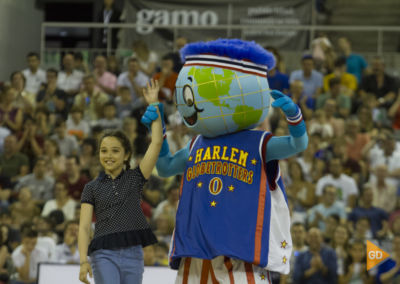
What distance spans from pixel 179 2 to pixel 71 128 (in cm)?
392

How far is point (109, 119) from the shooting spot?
10.9 meters

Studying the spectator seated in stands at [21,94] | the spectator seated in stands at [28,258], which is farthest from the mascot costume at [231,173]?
the spectator seated in stands at [21,94]

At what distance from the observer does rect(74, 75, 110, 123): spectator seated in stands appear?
11156 mm

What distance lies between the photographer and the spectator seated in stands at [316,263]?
816 cm

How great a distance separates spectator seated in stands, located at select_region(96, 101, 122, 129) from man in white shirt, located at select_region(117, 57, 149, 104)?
1.68ft

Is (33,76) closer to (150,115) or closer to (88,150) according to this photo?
(88,150)

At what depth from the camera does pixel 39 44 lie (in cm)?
1468

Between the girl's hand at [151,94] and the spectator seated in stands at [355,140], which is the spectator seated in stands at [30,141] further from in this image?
the girl's hand at [151,94]

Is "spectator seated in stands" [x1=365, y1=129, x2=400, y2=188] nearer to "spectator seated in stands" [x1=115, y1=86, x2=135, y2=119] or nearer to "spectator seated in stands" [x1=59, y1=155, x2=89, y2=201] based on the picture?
"spectator seated in stands" [x1=115, y1=86, x2=135, y2=119]

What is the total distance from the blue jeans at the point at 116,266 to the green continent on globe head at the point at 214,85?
0.96 meters

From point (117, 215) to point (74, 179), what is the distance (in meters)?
5.08

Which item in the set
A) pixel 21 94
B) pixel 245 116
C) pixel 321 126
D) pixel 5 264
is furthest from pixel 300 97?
pixel 245 116

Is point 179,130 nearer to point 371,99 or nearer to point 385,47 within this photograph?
point 371,99

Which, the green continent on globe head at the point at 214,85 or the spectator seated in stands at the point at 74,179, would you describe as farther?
the spectator seated in stands at the point at 74,179
